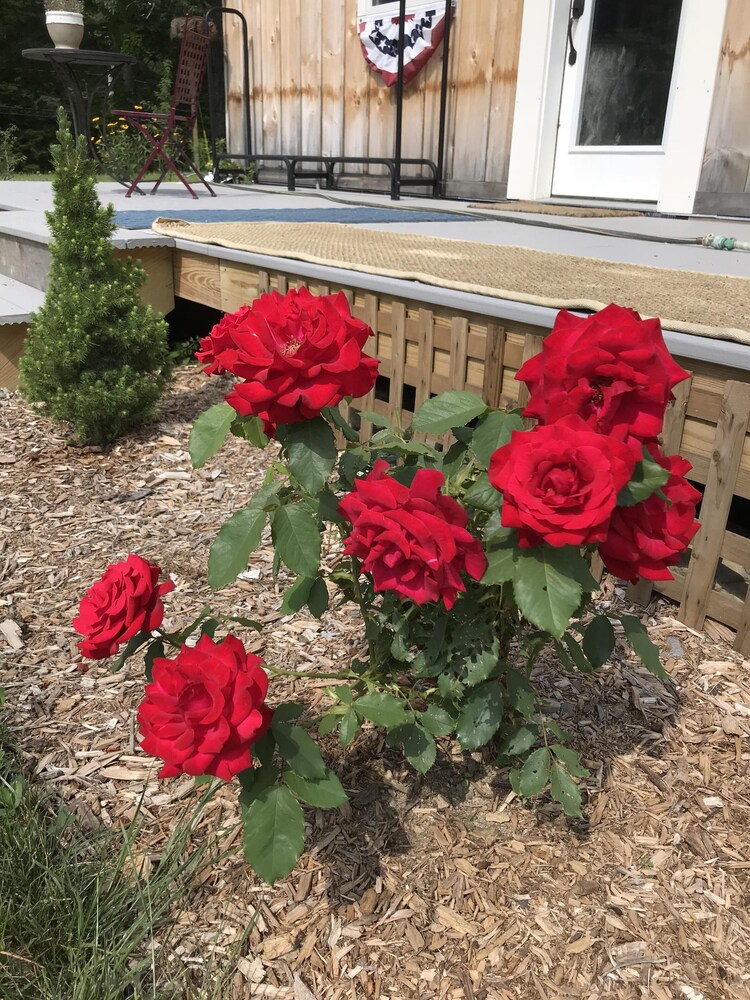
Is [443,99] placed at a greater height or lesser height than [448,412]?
greater

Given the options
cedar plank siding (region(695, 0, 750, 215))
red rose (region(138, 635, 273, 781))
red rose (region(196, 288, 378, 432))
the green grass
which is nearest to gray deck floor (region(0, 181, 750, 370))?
cedar plank siding (region(695, 0, 750, 215))

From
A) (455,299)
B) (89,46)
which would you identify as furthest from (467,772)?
(89,46)

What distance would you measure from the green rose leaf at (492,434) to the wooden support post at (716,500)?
3.04 feet

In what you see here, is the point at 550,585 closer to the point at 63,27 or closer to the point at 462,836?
the point at 462,836

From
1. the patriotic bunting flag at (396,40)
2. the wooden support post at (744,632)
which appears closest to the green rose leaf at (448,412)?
the wooden support post at (744,632)

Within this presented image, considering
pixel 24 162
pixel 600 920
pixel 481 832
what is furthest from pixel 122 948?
pixel 24 162

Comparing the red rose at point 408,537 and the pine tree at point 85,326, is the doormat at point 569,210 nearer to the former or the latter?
the pine tree at point 85,326

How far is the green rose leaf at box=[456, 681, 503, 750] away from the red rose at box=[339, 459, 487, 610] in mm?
326

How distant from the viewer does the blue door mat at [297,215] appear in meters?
4.55

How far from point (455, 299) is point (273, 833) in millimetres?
1716

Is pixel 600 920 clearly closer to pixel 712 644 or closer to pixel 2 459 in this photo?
pixel 712 644

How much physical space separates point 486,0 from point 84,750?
5.60 meters

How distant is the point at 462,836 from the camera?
1.50 m

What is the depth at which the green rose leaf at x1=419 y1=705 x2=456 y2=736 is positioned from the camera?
1347 mm
